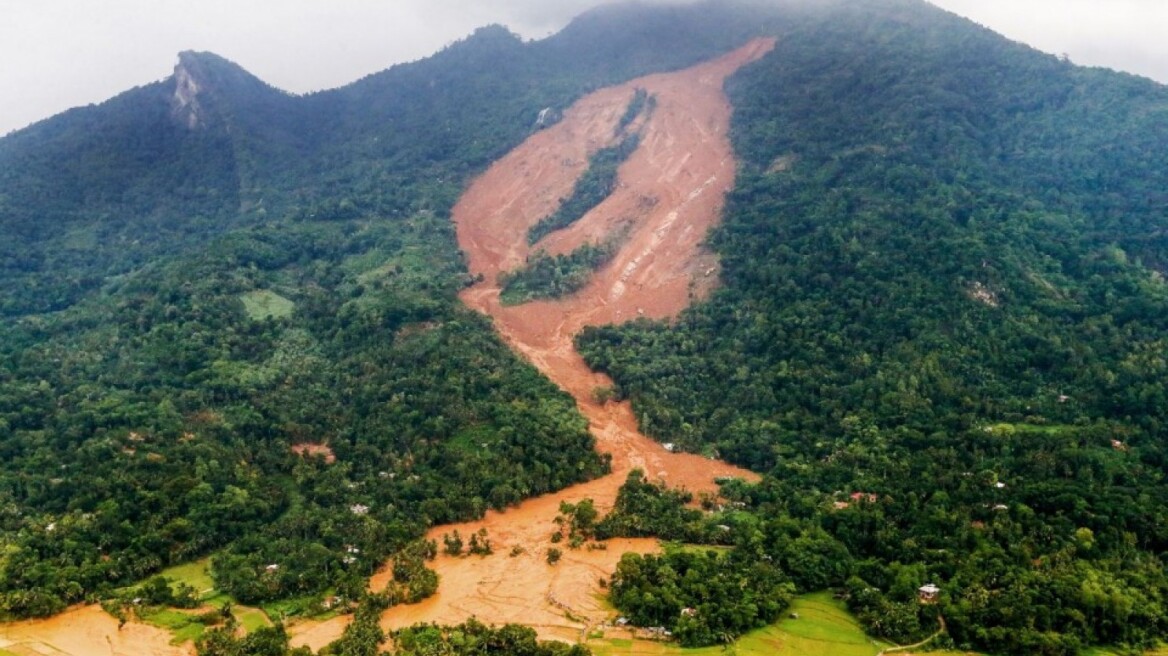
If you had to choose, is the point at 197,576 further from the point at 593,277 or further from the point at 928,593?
the point at 593,277

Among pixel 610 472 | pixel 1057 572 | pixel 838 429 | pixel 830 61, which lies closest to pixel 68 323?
pixel 610 472

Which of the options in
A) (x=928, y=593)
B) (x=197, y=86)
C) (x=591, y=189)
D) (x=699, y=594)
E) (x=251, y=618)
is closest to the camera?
(x=928, y=593)

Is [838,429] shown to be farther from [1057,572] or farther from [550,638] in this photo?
[550,638]

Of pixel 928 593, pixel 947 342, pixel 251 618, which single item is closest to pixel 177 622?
pixel 251 618

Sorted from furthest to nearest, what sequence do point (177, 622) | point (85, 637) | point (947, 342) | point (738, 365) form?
point (738, 365)
point (947, 342)
point (177, 622)
point (85, 637)

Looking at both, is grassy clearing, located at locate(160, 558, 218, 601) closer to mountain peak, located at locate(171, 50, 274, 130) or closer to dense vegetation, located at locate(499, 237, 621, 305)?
dense vegetation, located at locate(499, 237, 621, 305)

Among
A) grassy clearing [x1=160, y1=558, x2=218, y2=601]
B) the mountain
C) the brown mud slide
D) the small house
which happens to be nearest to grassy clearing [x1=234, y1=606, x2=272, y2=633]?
the mountain
